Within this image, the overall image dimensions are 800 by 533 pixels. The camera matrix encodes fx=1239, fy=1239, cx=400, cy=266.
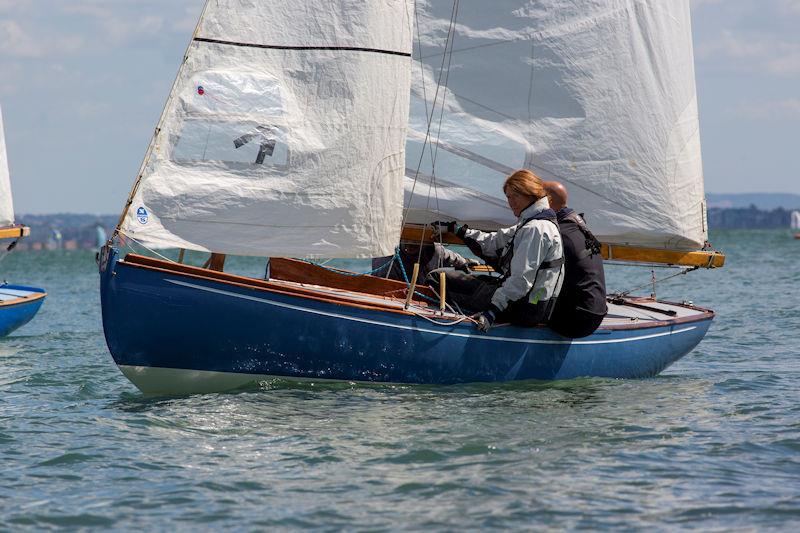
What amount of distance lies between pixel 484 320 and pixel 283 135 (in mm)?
2163

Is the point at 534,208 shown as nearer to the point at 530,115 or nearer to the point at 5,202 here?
the point at 530,115

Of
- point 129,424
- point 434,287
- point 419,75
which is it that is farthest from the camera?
point 419,75

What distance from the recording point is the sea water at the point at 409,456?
6.60 meters

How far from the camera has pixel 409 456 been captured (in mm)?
7805

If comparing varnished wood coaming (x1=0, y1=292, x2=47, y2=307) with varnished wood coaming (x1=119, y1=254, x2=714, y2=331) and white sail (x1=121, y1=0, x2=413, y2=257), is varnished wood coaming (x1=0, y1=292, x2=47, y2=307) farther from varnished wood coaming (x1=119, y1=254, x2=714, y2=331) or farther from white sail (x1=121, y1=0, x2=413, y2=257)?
white sail (x1=121, y1=0, x2=413, y2=257)

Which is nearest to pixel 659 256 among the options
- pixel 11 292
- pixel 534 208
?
pixel 534 208

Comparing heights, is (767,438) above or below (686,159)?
below

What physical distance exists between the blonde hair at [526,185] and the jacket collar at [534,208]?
4 cm

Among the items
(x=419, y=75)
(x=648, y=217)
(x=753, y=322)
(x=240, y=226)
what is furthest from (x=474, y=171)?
(x=753, y=322)

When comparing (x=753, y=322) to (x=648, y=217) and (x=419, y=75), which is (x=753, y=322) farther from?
(x=419, y=75)

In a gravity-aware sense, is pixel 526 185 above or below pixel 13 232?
above

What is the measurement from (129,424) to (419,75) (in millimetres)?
4411

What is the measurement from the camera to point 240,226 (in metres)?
9.68

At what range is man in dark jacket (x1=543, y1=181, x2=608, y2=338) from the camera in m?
10.2
